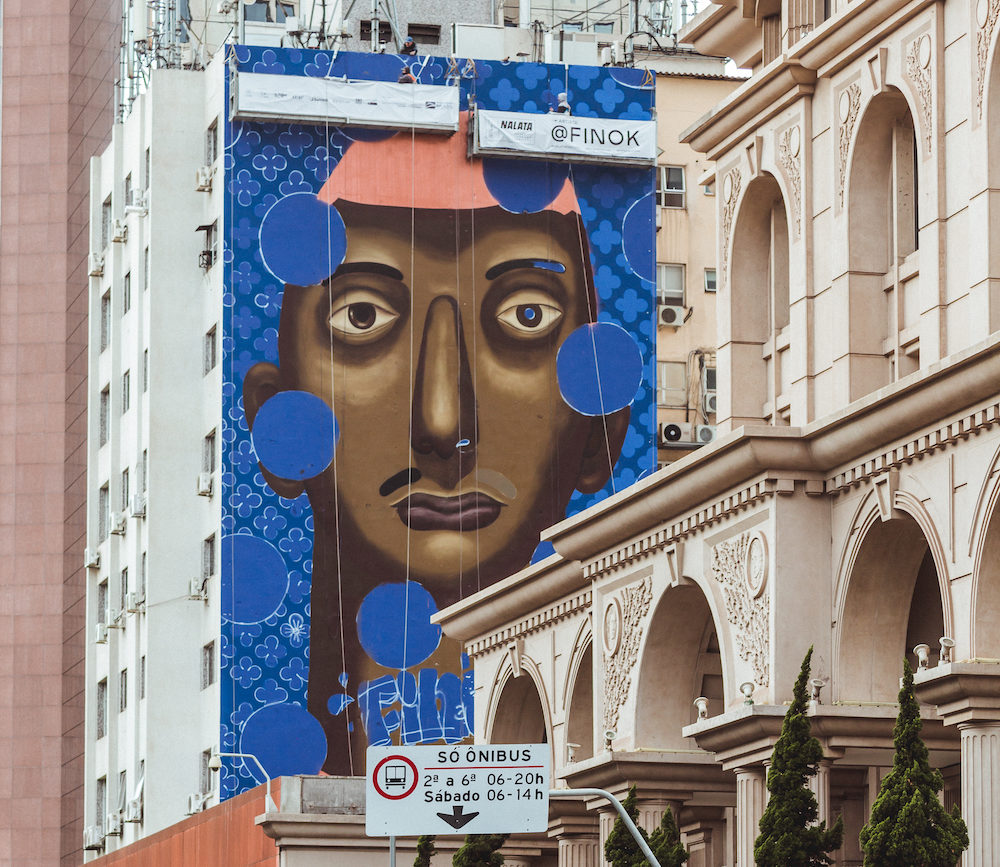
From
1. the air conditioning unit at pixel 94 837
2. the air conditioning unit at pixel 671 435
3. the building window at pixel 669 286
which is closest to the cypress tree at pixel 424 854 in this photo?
the air conditioning unit at pixel 671 435

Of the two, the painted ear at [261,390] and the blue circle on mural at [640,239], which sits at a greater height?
the blue circle on mural at [640,239]

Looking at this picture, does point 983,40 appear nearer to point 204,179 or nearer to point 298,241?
point 298,241

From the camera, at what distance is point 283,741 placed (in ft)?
189

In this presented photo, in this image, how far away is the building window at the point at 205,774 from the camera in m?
60.0

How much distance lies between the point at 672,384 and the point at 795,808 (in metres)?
41.4

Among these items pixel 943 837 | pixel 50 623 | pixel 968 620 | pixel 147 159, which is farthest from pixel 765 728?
pixel 50 623

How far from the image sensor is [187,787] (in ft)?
201

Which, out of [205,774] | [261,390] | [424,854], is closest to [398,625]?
[205,774]

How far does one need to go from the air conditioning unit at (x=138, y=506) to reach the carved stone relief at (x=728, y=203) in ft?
96.4

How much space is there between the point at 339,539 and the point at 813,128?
→ 26802mm

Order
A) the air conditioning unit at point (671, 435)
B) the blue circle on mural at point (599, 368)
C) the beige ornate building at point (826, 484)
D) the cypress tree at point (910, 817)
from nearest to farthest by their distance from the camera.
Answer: the cypress tree at point (910, 817)
the beige ornate building at point (826, 484)
the blue circle on mural at point (599, 368)
the air conditioning unit at point (671, 435)

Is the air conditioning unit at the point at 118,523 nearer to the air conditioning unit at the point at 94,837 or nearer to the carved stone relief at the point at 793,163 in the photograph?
the air conditioning unit at the point at 94,837

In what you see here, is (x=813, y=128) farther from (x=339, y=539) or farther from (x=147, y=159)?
(x=147, y=159)

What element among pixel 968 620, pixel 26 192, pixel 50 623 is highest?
pixel 26 192
